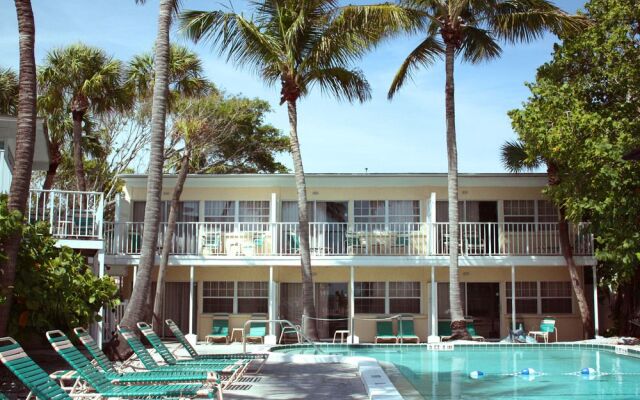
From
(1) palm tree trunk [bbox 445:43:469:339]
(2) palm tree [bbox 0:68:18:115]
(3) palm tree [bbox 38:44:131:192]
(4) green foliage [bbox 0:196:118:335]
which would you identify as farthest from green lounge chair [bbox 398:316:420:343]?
(2) palm tree [bbox 0:68:18:115]

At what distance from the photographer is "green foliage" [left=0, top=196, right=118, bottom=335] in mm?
10680

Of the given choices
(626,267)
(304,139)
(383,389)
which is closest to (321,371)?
(383,389)

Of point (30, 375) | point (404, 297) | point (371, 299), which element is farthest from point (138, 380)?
point (404, 297)

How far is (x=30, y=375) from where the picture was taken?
6910mm

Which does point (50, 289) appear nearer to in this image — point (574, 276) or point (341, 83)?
point (341, 83)

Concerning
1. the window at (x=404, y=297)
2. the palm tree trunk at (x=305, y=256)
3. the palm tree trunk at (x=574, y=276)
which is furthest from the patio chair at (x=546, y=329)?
the palm tree trunk at (x=305, y=256)

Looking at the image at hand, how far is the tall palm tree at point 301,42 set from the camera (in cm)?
1872

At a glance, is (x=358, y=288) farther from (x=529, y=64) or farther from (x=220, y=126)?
(x=220, y=126)

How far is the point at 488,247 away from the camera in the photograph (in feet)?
72.1

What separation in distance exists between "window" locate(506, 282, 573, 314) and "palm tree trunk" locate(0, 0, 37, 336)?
16268mm

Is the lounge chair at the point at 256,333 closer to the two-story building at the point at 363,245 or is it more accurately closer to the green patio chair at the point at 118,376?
the two-story building at the point at 363,245

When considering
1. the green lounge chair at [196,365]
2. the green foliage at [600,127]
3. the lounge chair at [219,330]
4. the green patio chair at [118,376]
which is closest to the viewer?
the green patio chair at [118,376]

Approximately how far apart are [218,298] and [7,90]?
9046 millimetres

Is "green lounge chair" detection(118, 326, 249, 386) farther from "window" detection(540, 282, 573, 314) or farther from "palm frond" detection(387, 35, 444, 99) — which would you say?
"window" detection(540, 282, 573, 314)
